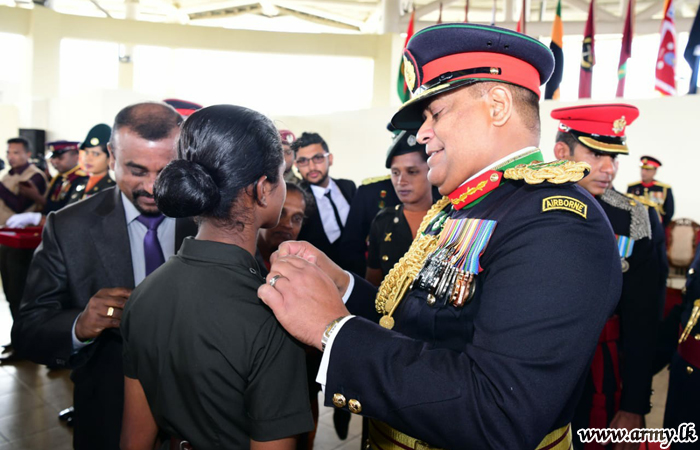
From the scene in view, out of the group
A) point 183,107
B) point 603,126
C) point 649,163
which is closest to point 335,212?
point 183,107

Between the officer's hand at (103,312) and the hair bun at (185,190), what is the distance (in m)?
0.49

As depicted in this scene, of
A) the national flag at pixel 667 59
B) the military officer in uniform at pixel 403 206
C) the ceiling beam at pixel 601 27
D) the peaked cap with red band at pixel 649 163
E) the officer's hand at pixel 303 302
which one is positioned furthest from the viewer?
the ceiling beam at pixel 601 27

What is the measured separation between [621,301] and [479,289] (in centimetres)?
159

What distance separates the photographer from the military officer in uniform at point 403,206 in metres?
2.83

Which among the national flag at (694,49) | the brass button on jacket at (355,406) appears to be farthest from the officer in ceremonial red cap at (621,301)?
the national flag at (694,49)

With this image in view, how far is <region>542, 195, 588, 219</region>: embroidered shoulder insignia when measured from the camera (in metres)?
1.00

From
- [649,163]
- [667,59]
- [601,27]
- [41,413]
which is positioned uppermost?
[601,27]

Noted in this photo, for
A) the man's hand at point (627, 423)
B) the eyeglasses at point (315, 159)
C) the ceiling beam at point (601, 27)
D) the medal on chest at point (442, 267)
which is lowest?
the man's hand at point (627, 423)

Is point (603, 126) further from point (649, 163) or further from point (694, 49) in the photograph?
point (694, 49)

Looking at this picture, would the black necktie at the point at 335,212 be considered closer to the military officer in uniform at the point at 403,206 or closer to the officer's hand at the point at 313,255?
the military officer in uniform at the point at 403,206

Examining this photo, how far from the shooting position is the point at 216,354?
110cm

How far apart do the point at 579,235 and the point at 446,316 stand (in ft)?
1.10

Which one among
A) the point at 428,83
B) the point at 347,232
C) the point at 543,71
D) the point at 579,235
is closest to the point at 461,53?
the point at 428,83

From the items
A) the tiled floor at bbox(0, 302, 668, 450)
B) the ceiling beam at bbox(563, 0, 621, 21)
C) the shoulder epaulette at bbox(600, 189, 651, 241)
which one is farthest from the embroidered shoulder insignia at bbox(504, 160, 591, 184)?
the ceiling beam at bbox(563, 0, 621, 21)
